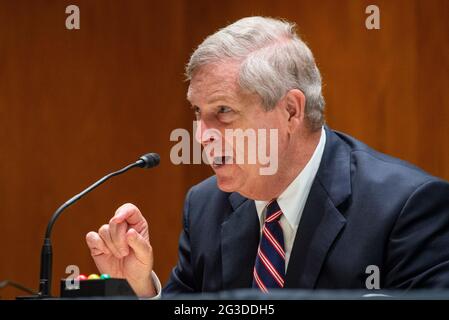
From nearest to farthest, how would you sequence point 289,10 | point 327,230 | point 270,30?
point 327,230 < point 270,30 < point 289,10

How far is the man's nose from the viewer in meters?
2.16

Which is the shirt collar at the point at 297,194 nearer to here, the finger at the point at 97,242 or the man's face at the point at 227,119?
the man's face at the point at 227,119

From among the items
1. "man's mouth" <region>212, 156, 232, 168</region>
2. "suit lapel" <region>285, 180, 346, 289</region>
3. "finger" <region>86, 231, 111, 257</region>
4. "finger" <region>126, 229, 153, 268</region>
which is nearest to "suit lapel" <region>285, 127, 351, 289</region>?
"suit lapel" <region>285, 180, 346, 289</region>

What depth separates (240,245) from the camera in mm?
2225

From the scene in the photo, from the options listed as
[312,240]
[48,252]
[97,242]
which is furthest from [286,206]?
[48,252]

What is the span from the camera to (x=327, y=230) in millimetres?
2084

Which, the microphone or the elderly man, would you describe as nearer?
the microphone

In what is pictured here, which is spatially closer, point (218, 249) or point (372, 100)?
point (218, 249)

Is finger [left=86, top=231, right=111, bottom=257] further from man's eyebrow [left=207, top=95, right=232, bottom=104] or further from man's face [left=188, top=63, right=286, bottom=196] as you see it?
man's eyebrow [left=207, top=95, right=232, bottom=104]

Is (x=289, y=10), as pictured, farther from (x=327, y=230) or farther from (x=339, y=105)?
(x=327, y=230)

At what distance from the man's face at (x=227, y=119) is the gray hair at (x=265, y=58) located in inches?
1.0

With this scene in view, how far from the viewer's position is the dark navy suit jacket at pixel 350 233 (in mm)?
1970
